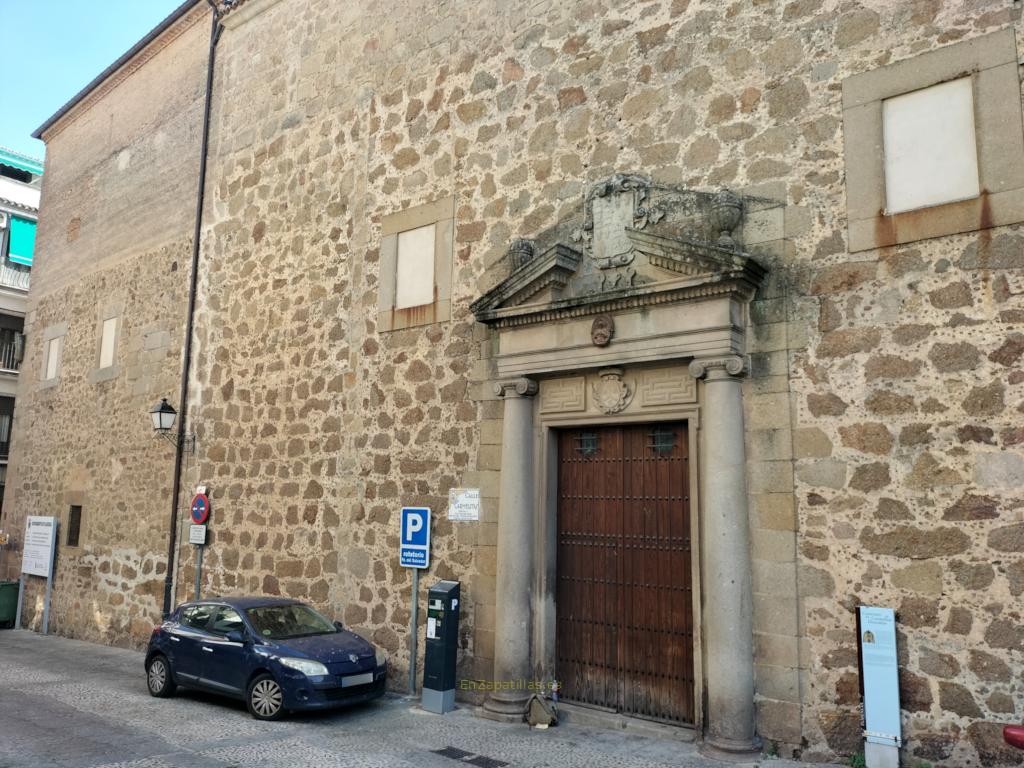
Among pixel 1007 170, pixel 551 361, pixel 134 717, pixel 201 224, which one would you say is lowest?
pixel 134 717

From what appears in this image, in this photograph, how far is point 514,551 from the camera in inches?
300

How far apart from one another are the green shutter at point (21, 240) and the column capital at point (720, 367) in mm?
21153

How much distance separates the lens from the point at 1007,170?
5629 mm

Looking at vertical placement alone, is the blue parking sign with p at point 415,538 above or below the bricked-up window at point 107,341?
below

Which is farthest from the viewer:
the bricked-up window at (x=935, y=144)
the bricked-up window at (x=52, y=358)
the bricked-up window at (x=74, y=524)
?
the bricked-up window at (x=52, y=358)

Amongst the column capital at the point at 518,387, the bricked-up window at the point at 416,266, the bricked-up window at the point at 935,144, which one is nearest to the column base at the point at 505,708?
the column capital at the point at 518,387

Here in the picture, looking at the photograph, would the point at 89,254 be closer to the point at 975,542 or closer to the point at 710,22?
the point at 710,22

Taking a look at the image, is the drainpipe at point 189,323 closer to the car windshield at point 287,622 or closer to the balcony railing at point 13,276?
the car windshield at point 287,622

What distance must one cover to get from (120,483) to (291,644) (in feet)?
22.9

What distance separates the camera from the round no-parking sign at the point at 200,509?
36.1 ft

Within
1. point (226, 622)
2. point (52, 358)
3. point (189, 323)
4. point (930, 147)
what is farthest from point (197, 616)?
point (52, 358)

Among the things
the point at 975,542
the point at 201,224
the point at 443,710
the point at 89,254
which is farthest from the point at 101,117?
the point at 975,542

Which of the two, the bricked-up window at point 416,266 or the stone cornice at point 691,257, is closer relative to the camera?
the stone cornice at point 691,257

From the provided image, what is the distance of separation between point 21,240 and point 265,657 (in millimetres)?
19733
